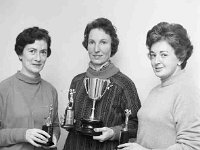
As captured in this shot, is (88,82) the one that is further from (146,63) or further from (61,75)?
(61,75)

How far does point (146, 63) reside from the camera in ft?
7.22

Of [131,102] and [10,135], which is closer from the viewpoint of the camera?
[10,135]

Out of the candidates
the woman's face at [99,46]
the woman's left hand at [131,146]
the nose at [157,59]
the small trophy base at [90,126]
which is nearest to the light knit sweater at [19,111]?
the small trophy base at [90,126]

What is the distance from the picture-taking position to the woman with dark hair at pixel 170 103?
125cm

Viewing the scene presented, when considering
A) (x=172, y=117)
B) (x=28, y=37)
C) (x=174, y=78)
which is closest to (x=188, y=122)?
(x=172, y=117)

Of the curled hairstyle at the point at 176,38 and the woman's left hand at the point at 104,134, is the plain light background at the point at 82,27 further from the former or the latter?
the woman's left hand at the point at 104,134

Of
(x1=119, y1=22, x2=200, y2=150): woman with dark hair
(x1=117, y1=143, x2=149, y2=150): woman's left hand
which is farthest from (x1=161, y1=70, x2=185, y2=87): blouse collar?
(x1=117, y1=143, x2=149, y2=150): woman's left hand

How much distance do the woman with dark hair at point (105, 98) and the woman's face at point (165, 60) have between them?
0.34 meters

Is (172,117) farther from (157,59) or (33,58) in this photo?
(33,58)

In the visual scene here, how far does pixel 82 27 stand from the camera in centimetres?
247

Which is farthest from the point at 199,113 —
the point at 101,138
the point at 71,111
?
the point at 71,111

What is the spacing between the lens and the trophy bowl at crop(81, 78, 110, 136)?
155 cm

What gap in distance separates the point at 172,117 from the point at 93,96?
483mm

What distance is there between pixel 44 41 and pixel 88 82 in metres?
0.35
